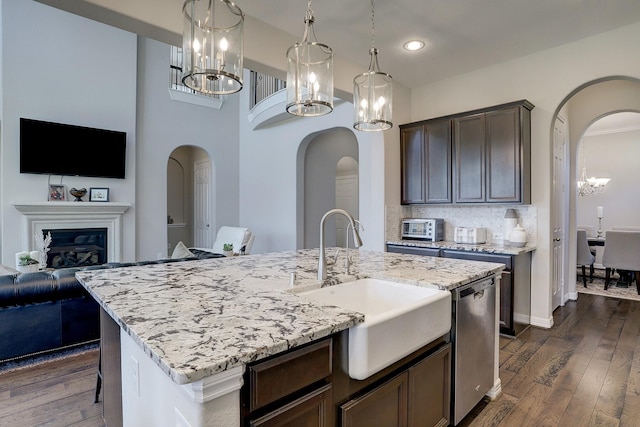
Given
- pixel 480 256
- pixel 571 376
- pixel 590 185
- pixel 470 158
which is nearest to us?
pixel 571 376

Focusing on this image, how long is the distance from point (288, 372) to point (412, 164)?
12.5ft

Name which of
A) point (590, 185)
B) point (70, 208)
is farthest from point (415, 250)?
point (590, 185)

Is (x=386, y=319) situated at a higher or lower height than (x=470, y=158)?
lower

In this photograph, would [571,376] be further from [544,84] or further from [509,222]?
[544,84]

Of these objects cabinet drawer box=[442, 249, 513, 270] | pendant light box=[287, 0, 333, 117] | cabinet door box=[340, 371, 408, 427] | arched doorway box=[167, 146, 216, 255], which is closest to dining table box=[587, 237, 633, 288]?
cabinet drawer box=[442, 249, 513, 270]

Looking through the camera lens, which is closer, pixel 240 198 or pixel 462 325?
pixel 462 325

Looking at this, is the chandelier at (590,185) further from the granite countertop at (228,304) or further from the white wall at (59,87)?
the white wall at (59,87)

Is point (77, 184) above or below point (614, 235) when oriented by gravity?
above

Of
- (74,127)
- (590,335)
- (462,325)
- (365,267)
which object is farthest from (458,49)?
(74,127)

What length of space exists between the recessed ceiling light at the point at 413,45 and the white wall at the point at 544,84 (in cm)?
106

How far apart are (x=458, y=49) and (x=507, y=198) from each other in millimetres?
1650

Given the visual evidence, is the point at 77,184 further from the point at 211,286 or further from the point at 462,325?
the point at 462,325

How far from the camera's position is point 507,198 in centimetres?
367

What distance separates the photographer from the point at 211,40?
172 cm
